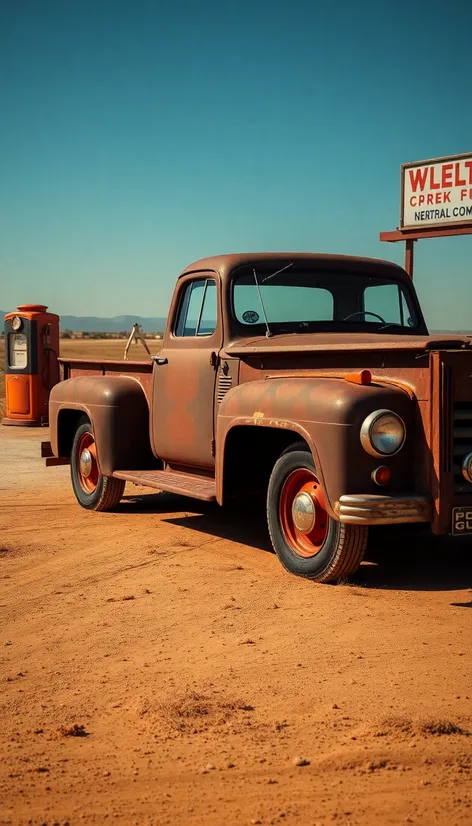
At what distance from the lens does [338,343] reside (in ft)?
20.7

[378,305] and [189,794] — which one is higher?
[378,305]

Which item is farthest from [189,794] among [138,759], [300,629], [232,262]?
[232,262]

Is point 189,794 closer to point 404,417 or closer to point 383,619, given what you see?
point 383,619

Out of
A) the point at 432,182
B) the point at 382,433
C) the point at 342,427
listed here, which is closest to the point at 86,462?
the point at 342,427

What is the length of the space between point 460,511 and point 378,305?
97.4 inches

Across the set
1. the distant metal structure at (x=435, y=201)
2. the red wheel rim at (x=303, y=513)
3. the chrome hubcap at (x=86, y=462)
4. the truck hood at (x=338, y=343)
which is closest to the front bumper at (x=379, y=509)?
the red wheel rim at (x=303, y=513)

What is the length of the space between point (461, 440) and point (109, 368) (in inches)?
155

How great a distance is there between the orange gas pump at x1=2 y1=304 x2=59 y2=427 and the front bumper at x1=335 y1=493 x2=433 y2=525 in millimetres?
10032

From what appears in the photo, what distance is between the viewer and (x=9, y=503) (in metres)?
8.65

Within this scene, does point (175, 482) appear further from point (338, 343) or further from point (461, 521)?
point (461, 521)

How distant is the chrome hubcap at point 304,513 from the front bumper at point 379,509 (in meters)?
0.55

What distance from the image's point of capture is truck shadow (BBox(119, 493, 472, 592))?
18.8 ft

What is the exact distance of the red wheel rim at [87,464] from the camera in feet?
27.5

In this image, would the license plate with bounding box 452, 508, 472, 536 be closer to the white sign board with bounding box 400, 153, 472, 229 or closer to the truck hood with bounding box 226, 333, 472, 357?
the truck hood with bounding box 226, 333, 472, 357
